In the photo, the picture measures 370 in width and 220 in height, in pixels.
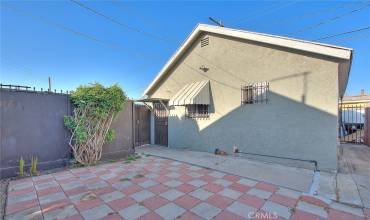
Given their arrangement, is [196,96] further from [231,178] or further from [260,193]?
[260,193]

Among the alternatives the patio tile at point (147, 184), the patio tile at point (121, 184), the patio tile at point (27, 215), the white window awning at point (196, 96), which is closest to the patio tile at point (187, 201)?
the patio tile at point (147, 184)

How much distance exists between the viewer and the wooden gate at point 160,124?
12398 millimetres

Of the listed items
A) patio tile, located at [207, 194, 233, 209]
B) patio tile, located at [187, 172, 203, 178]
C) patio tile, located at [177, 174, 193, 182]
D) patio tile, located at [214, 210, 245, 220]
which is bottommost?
patio tile, located at [187, 172, 203, 178]

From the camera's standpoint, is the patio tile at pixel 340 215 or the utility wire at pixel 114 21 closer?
the patio tile at pixel 340 215

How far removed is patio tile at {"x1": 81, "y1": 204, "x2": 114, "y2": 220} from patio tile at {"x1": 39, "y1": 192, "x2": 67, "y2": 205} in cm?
115

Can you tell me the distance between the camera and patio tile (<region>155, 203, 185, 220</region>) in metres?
3.49

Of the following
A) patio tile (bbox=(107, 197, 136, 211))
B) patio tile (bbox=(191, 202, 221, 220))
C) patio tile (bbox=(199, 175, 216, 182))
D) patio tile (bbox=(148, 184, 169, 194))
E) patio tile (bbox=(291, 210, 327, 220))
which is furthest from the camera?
patio tile (bbox=(199, 175, 216, 182))

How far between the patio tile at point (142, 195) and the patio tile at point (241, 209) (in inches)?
76.3

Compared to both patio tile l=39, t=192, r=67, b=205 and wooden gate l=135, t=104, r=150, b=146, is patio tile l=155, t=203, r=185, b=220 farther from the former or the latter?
wooden gate l=135, t=104, r=150, b=146

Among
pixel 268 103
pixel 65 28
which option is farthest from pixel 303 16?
pixel 65 28

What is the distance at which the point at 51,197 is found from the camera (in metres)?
4.30

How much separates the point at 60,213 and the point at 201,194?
3.09 meters

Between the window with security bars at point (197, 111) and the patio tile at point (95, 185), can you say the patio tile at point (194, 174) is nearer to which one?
the patio tile at point (95, 185)

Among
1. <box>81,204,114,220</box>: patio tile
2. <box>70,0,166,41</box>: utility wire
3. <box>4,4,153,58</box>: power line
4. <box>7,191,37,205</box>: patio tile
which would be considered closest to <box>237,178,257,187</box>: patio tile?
<box>81,204,114,220</box>: patio tile
